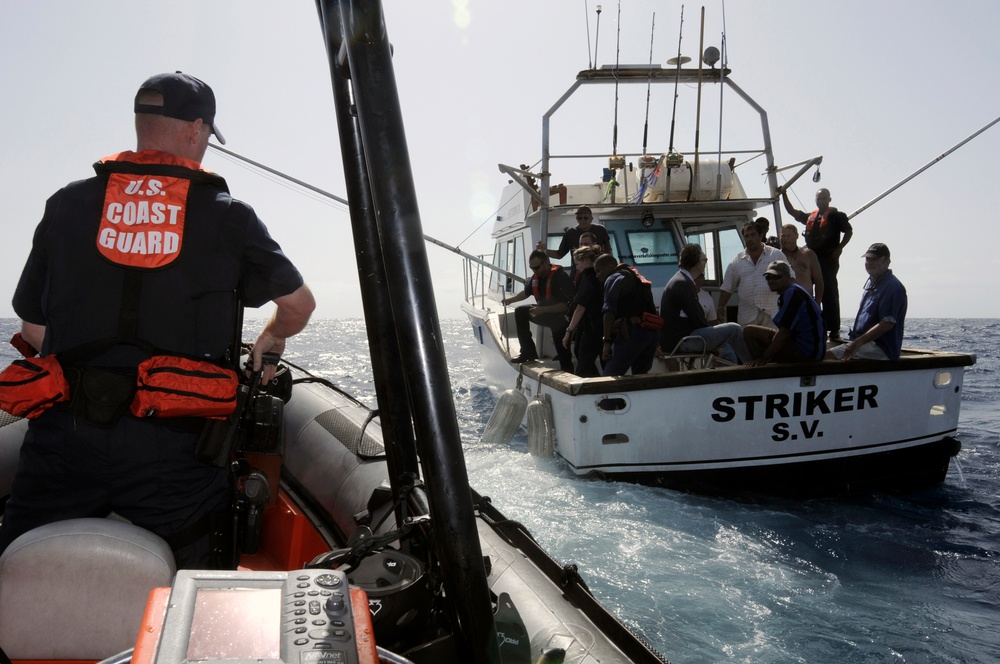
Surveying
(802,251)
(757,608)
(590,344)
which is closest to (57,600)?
(757,608)

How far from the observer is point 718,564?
4320 millimetres

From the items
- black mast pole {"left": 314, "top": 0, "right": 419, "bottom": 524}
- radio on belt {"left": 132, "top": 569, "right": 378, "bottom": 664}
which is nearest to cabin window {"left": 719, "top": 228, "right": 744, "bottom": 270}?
black mast pole {"left": 314, "top": 0, "right": 419, "bottom": 524}

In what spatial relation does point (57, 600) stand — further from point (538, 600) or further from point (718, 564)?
point (718, 564)

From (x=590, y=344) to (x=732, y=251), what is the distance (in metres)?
3.22

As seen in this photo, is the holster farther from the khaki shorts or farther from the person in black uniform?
the khaki shorts

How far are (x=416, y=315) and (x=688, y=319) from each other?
5.46 meters

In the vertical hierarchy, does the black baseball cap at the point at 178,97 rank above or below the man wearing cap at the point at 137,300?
above

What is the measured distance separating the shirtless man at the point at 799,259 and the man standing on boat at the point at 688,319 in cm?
115

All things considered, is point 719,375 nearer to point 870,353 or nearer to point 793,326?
point 793,326

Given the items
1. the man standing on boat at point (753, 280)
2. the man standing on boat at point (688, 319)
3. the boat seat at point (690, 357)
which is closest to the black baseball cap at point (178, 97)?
the man standing on boat at point (688, 319)

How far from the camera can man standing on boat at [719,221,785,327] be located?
675cm

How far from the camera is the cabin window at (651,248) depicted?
8328 millimetres

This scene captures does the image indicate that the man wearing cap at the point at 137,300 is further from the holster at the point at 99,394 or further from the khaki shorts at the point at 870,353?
the khaki shorts at the point at 870,353

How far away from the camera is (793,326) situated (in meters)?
5.54
